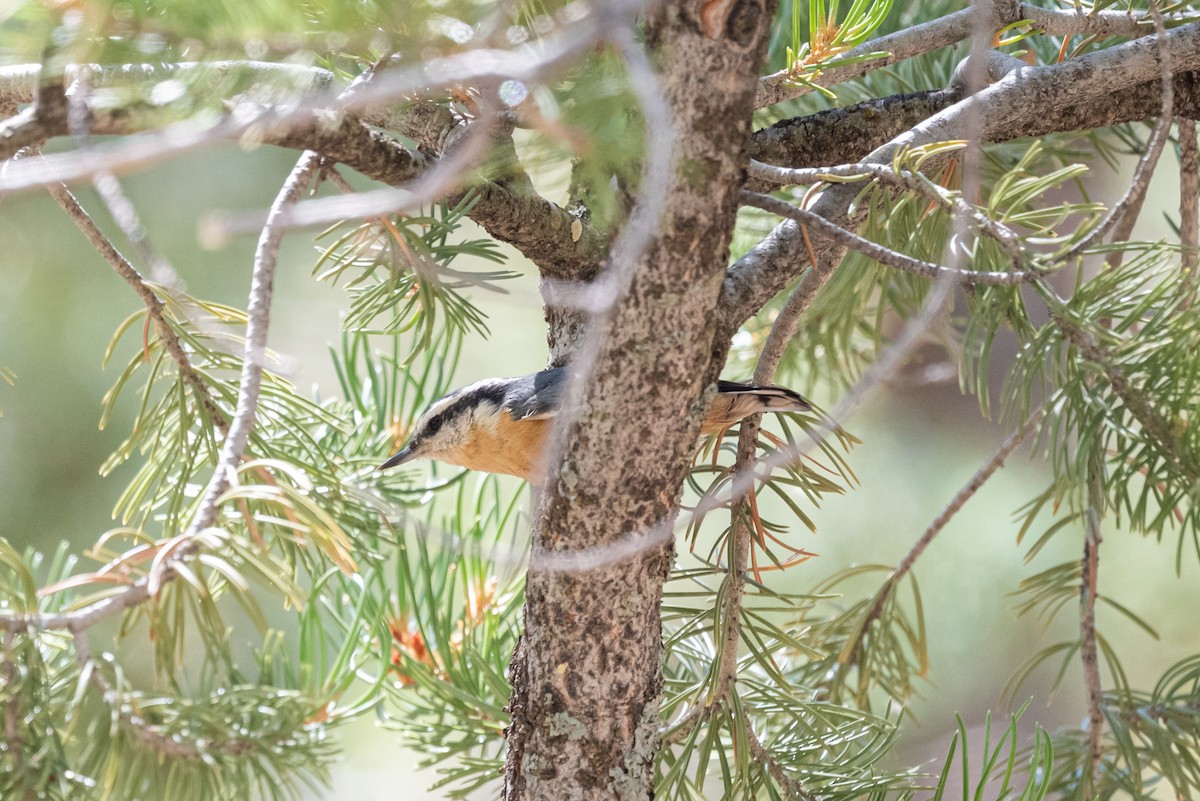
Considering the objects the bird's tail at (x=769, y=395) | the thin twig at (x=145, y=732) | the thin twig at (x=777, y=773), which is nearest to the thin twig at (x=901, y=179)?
the bird's tail at (x=769, y=395)

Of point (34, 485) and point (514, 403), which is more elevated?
point (34, 485)

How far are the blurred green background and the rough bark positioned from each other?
6.05 feet

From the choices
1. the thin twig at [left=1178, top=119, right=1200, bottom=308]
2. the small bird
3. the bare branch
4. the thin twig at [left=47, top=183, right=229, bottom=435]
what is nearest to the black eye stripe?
the small bird

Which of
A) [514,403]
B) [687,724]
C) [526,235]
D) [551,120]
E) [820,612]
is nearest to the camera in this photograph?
[551,120]

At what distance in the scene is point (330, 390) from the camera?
2.99 m

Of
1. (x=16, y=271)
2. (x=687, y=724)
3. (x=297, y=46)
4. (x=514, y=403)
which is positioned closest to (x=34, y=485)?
(x=16, y=271)

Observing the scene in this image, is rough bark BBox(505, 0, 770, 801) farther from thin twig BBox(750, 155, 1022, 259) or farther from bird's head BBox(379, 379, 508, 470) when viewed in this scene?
bird's head BBox(379, 379, 508, 470)

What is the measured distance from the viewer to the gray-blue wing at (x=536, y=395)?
0.82 metres

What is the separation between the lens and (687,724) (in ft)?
2.67

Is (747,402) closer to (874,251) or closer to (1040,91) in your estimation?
(874,251)

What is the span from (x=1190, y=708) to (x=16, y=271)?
2.78m

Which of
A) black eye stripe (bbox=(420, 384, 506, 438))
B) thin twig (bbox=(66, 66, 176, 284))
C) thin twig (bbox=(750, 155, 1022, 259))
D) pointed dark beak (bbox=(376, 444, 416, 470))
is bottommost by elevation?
thin twig (bbox=(66, 66, 176, 284))

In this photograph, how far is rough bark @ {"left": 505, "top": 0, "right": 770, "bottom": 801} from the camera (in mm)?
484

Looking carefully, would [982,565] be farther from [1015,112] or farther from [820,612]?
[1015,112]
